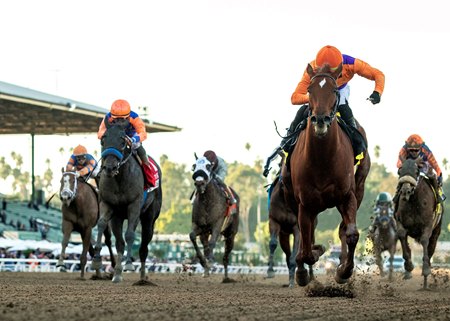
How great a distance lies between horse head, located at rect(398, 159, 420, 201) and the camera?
1509 centimetres

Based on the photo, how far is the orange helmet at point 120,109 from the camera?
526 inches

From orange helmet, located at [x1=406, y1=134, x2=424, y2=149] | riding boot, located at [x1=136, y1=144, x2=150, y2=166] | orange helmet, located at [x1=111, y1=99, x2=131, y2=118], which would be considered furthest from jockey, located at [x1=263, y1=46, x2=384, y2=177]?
orange helmet, located at [x1=406, y1=134, x2=424, y2=149]

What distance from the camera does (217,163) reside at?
62.2 ft

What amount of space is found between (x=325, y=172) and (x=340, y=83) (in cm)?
153

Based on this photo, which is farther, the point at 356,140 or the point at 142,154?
Answer: the point at 142,154

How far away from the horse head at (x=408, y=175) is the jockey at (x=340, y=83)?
4.39m

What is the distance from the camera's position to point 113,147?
508 inches

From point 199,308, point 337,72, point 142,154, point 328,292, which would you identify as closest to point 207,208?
point 142,154

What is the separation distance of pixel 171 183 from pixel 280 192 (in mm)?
119749

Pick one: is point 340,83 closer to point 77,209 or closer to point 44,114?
point 77,209

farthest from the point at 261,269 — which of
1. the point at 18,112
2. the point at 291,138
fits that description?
the point at 291,138

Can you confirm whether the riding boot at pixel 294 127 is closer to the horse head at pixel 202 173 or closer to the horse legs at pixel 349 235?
the horse legs at pixel 349 235

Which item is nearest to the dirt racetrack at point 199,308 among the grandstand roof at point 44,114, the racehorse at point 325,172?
the racehorse at point 325,172

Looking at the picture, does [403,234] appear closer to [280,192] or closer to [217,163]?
[280,192]
